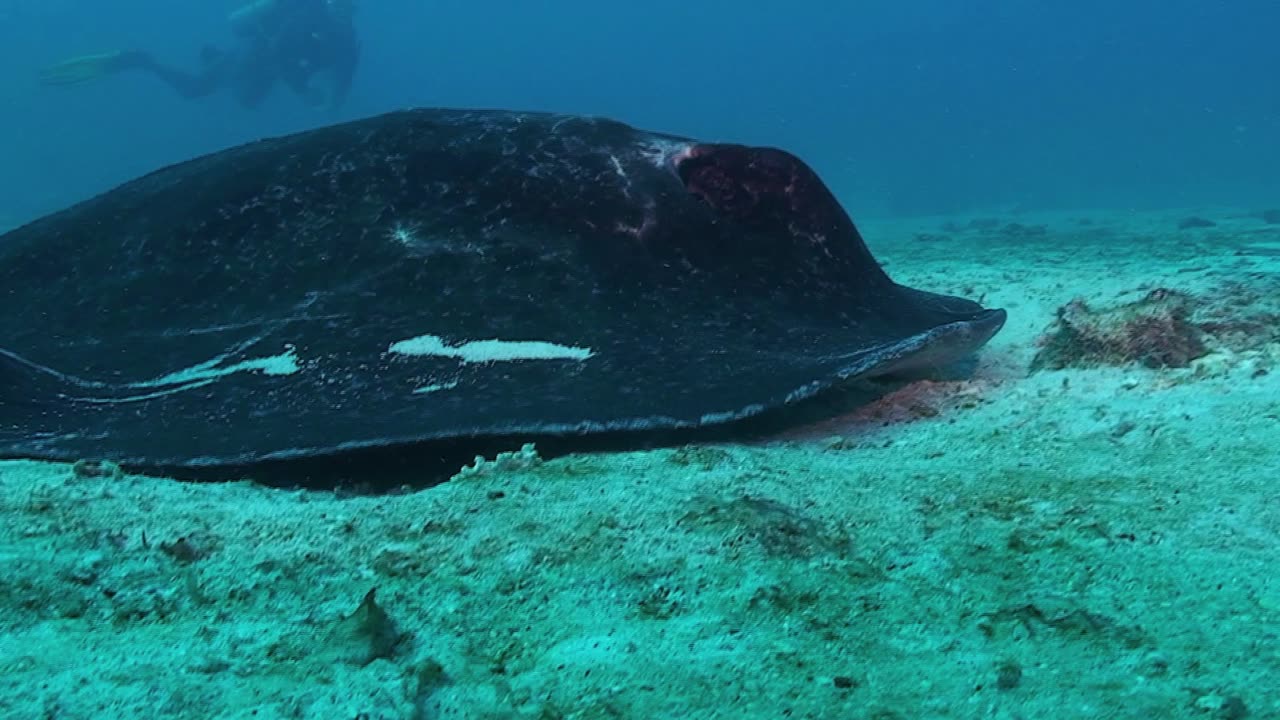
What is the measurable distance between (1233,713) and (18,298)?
16.9 feet

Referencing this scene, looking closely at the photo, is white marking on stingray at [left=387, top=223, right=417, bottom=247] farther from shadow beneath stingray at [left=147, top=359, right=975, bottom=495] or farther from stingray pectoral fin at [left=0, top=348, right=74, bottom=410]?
stingray pectoral fin at [left=0, top=348, right=74, bottom=410]

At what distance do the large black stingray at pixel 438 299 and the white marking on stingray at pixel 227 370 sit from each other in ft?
0.05

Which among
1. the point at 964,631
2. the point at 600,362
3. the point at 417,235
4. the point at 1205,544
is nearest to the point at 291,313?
the point at 417,235

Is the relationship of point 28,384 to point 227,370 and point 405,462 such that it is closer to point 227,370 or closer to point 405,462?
point 227,370

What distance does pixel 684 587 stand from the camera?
1.92 metres

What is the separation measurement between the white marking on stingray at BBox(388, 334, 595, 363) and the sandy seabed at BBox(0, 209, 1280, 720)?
548mm

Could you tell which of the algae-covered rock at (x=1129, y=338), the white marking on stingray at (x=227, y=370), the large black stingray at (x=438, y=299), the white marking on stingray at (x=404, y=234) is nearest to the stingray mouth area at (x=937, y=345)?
the large black stingray at (x=438, y=299)

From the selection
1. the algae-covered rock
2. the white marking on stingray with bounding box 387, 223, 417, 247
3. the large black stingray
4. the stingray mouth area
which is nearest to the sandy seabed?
the large black stingray

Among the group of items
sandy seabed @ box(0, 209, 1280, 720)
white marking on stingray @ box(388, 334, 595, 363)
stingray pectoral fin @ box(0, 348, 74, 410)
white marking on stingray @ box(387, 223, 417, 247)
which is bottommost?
sandy seabed @ box(0, 209, 1280, 720)

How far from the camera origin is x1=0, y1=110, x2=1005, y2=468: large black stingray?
2.97 metres

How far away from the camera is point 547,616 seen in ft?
5.92

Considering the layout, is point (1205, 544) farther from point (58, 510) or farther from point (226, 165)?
point (226, 165)

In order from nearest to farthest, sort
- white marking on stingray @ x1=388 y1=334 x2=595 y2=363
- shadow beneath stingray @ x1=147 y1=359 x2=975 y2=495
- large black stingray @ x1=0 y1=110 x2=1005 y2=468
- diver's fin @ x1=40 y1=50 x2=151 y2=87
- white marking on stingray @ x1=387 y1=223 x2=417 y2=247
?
shadow beneath stingray @ x1=147 y1=359 x2=975 y2=495, large black stingray @ x1=0 y1=110 x2=1005 y2=468, white marking on stingray @ x1=388 y1=334 x2=595 y2=363, white marking on stingray @ x1=387 y1=223 x2=417 y2=247, diver's fin @ x1=40 y1=50 x2=151 y2=87

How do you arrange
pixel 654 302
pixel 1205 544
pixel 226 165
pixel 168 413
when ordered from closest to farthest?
pixel 1205 544
pixel 168 413
pixel 654 302
pixel 226 165
